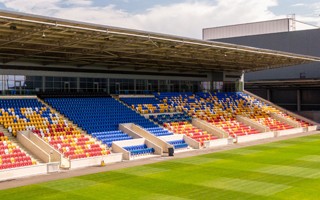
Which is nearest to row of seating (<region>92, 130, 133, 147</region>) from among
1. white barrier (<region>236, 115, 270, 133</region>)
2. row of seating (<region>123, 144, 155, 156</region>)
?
row of seating (<region>123, 144, 155, 156</region>)

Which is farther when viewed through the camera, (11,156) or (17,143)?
(17,143)

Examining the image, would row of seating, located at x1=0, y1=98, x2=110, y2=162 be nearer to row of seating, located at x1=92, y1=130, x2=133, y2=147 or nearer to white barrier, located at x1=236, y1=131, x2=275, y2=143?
row of seating, located at x1=92, y1=130, x2=133, y2=147

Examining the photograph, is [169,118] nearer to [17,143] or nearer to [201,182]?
[17,143]

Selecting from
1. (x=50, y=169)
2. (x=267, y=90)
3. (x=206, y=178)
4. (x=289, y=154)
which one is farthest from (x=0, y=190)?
(x=267, y=90)

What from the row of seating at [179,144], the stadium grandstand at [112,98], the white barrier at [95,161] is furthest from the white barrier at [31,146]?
the row of seating at [179,144]

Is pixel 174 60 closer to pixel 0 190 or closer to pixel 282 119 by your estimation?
pixel 282 119

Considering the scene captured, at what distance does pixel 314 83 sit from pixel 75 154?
4353cm

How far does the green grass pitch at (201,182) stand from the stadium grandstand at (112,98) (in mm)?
4387

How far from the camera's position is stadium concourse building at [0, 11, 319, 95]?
29500 mm

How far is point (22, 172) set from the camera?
2542 cm

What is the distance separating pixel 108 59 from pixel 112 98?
5338 millimetres

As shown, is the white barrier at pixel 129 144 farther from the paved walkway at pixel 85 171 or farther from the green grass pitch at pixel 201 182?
the green grass pitch at pixel 201 182

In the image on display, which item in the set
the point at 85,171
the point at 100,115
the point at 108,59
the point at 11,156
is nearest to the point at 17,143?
the point at 11,156

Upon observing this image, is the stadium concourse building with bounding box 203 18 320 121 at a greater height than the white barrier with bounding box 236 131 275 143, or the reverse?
the stadium concourse building with bounding box 203 18 320 121
